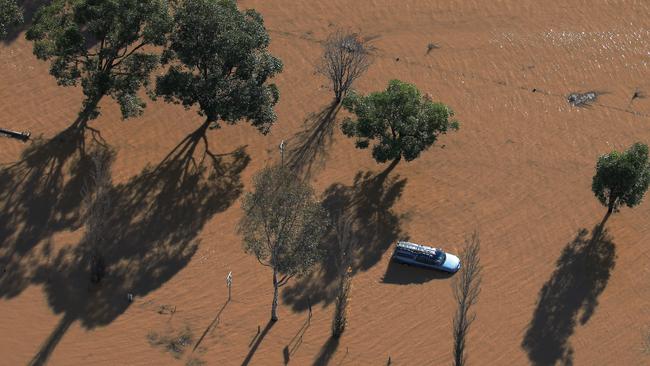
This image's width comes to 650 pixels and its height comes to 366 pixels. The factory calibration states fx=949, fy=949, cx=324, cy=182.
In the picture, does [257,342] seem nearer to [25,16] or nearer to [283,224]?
[283,224]

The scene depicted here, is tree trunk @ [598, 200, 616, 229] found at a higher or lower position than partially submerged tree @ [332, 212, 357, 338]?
lower

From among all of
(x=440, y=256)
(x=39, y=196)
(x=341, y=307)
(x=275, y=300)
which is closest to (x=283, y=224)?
(x=275, y=300)

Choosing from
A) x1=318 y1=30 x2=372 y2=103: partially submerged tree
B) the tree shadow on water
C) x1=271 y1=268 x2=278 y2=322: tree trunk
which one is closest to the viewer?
x1=271 y1=268 x2=278 y2=322: tree trunk

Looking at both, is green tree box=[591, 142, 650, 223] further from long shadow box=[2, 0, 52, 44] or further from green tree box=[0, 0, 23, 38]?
long shadow box=[2, 0, 52, 44]

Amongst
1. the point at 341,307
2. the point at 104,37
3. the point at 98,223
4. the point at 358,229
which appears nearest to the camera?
the point at 341,307

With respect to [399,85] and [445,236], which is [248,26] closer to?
[399,85]

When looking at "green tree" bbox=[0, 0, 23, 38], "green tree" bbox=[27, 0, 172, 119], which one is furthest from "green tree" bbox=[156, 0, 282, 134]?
"green tree" bbox=[0, 0, 23, 38]

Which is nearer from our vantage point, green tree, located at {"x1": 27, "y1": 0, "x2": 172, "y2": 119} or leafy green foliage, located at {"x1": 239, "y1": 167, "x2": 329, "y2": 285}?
leafy green foliage, located at {"x1": 239, "y1": 167, "x2": 329, "y2": 285}
